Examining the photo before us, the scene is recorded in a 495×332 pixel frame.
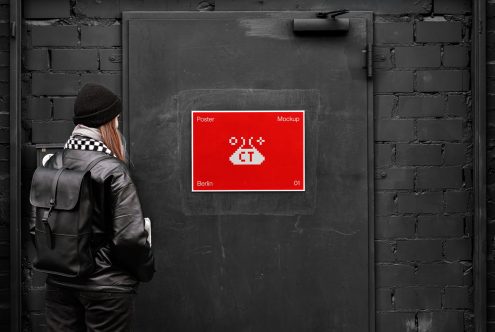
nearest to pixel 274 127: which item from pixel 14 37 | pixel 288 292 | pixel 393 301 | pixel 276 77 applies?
pixel 276 77

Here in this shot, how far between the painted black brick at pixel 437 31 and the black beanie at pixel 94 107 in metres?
2.02

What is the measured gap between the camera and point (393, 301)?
4449 millimetres

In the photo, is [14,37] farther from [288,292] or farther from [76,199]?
[288,292]

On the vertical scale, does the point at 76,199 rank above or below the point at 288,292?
above

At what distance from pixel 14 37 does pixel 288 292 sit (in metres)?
2.23

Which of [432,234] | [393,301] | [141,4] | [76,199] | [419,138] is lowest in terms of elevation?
[393,301]

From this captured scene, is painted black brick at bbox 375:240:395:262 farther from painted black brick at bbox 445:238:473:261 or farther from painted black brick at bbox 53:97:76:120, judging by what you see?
painted black brick at bbox 53:97:76:120

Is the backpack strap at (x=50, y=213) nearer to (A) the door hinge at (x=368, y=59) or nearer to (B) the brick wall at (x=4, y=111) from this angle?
(B) the brick wall at (x=4, y=111)

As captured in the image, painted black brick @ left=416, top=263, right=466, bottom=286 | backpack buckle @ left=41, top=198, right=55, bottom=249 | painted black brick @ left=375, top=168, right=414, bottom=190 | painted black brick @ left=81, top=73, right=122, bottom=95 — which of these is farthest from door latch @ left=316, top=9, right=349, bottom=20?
backpack buckle @ left=41, top=198, right=55, bottom=249

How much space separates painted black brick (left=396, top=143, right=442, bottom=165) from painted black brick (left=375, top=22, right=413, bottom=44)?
2.08ft

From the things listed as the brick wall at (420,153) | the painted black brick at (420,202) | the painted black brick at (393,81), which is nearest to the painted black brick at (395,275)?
the brick wall at (420,153)

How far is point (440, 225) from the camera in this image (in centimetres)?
443

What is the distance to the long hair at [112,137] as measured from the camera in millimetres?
3428

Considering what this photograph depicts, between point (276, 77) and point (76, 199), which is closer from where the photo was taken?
point (76, 199)
